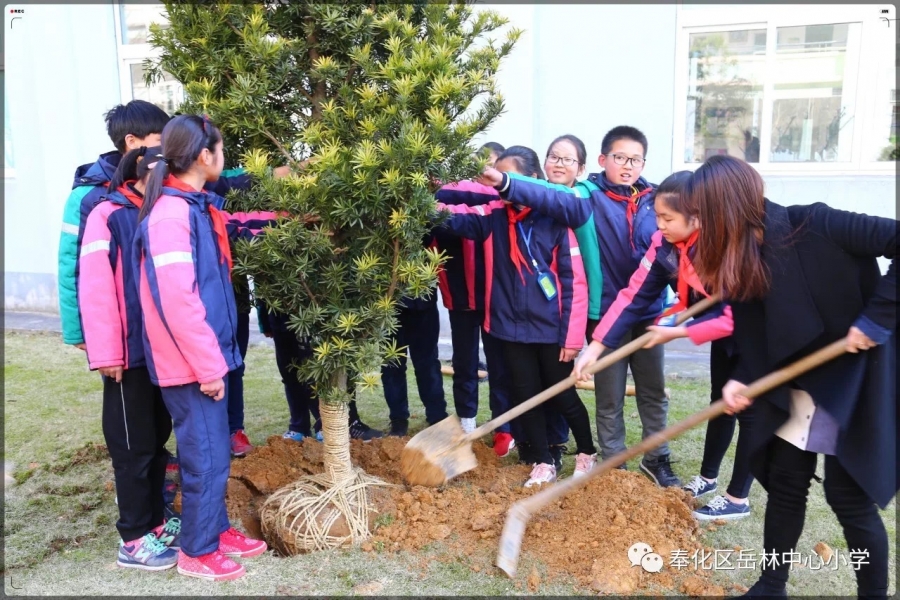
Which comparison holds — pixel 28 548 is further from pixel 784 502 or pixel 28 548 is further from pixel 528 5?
pixel 528 5

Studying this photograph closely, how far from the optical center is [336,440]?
308 centimetres

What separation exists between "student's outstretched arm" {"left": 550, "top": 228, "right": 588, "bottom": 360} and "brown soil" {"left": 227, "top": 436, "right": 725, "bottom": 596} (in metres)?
0.69

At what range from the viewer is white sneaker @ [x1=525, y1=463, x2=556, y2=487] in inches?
136

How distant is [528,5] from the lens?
620 centimetres

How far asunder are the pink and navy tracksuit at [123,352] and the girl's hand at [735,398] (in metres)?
2.24

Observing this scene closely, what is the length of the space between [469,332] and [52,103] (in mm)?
6225

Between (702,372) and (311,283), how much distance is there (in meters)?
4.06

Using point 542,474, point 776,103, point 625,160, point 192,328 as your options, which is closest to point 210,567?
point 192,328

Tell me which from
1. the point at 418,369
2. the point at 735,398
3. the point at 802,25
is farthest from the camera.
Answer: the point at 802,25

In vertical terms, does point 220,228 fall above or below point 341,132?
below

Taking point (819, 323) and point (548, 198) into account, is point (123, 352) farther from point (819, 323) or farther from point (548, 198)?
point (819, 323)

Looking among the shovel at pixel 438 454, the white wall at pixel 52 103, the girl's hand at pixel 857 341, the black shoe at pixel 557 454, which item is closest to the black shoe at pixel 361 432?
the black shoe at pixel 557 454

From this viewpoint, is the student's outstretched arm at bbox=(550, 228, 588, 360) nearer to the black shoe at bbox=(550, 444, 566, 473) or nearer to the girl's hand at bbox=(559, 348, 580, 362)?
the girl's hand at bbox=(559, 348, 580, 362)

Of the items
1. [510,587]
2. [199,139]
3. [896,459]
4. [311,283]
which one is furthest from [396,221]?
[896,459]
